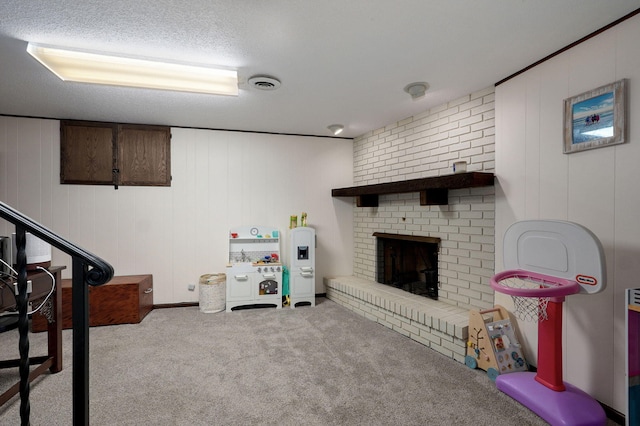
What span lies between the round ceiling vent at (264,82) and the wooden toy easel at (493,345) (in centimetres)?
251

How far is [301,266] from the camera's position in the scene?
4293mm

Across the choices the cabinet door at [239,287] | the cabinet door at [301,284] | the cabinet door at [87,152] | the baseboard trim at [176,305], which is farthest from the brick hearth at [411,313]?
the cabinet door at [87,152]

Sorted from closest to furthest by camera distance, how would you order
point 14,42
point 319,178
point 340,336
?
point 14,42, point 340,336, point 319,178

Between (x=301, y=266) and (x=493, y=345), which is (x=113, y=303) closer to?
(x=301, y=266)

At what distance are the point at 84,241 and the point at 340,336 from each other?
325cm

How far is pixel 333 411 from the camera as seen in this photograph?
2020mm

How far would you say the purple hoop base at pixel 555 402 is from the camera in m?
1.84

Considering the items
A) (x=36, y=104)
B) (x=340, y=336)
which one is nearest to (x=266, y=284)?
(x=340, y=336)

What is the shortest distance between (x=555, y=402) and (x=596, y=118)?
1755 mm

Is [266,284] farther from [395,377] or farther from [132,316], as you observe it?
[395,377]

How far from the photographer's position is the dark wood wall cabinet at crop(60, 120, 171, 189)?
3.90 meters

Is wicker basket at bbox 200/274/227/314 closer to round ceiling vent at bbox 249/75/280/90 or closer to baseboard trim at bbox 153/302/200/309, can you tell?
baseboard trim at bbox 153/302/200/309

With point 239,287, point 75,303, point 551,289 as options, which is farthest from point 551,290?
point 239,287

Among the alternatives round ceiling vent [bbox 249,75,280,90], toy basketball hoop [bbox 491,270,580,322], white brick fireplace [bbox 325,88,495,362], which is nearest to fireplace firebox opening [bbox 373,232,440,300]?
white brick fireplace [bbox 325,88,495,362]
